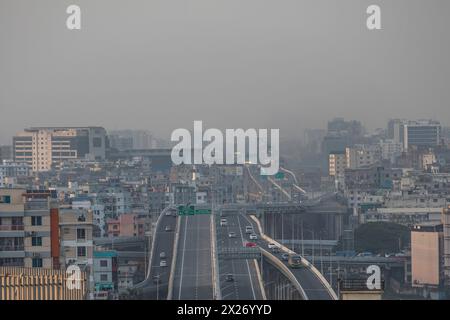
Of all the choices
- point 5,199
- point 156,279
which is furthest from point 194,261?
point 5,199

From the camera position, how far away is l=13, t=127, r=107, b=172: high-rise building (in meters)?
20.0

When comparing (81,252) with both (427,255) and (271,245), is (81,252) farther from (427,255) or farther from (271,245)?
(271,245)

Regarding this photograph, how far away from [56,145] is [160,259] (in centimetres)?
1155

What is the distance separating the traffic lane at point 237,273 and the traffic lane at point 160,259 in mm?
495

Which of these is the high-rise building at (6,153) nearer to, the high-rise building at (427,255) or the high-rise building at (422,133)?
the high-rise building at (422,133)

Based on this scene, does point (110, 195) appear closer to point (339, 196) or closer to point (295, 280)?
point (339, 196)

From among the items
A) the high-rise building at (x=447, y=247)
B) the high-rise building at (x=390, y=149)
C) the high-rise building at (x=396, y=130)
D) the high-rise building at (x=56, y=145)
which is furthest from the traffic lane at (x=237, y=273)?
the high-rise building at (x=390, y=149)

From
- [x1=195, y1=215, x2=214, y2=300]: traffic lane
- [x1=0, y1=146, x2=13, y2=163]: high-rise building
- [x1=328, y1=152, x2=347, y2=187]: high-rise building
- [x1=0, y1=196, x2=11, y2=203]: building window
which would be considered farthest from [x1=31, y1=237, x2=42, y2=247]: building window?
[x1=328, y1=152, x2=347, y2=187]: high-rise building

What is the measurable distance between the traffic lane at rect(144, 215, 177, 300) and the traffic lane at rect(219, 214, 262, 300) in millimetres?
495

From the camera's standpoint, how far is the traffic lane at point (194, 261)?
8523 millimetres

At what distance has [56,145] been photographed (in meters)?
23.1

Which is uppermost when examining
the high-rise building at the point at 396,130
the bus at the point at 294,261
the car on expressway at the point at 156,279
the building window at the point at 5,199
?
the high-rise building at the point at 396,130

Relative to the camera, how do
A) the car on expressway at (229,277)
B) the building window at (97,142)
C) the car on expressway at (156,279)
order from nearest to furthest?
1. the car on expressway at (229,277)
2. the car on expressway at (156,279)
3. the building window at (97,142)

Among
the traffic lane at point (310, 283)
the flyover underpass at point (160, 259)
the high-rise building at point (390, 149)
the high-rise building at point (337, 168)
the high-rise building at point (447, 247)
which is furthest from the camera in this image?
the high-rise building at point (390, 149)
